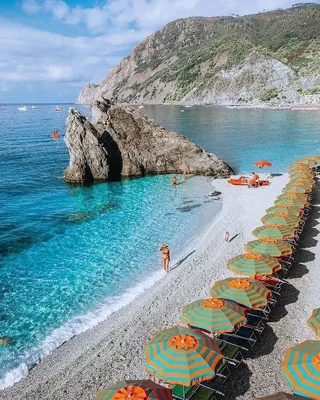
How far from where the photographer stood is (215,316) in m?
14.6

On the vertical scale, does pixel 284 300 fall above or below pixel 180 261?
above

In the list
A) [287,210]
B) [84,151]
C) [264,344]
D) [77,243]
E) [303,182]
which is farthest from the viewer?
[84,151]

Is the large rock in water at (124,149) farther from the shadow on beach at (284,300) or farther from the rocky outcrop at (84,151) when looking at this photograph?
the shadow on beach at (284,300)

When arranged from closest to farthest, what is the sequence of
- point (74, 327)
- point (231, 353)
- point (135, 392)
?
point (135, 392) < point (231, 353) < point (74, 327)

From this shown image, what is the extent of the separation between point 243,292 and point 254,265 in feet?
9.71

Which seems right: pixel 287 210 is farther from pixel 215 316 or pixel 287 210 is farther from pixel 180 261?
pixel 215 316

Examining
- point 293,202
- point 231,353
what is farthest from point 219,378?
point 293,202

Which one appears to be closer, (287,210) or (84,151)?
(287,210)

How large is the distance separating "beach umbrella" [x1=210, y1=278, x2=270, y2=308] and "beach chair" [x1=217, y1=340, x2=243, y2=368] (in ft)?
6.09

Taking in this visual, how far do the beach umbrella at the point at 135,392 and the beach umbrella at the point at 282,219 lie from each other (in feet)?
52.8

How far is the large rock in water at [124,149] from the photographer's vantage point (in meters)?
48.8

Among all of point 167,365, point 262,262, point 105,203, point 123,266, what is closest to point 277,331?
point 262,262

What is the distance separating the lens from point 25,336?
59.3 feet

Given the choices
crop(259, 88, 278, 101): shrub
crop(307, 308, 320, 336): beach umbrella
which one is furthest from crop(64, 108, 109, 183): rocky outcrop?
crop(259, 88, 278, 101): shrub
